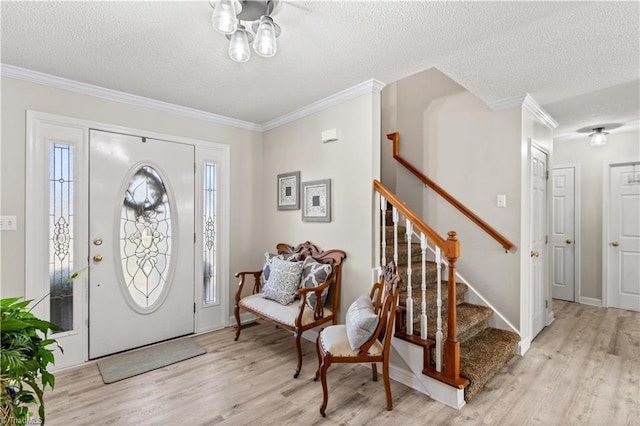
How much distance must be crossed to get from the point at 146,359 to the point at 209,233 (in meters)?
1.37

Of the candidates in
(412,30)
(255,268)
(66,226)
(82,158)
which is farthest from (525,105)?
(66,226)

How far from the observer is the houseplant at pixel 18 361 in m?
0.91

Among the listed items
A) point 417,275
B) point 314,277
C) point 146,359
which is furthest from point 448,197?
point 146,359

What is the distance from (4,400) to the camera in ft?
3.00

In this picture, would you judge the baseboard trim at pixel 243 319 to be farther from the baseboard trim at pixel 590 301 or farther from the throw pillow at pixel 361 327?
the baseboard trim at pixel 590 301

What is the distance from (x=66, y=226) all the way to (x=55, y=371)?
3.94 ft

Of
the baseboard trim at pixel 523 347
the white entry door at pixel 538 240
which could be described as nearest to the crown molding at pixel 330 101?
the white entry door at pixel 538 240

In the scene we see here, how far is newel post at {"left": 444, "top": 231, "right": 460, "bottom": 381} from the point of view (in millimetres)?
2154

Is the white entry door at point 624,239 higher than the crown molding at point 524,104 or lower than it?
lower

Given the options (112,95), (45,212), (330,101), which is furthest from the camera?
(330,101)

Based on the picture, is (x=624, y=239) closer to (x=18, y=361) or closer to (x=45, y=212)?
(x=18, y=361)

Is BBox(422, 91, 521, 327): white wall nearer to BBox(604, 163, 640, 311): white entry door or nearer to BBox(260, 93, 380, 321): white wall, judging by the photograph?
BBox(260, 93, 380, 321): white wall

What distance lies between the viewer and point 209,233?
11.9 feet

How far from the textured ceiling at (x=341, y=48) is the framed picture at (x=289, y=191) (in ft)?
2.88
